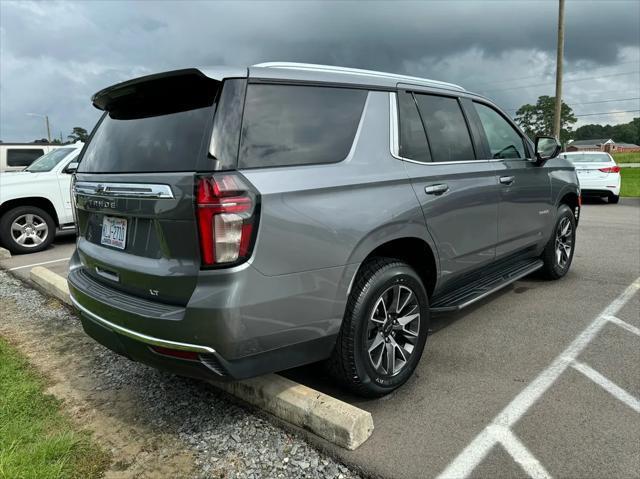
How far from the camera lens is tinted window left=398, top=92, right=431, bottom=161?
311cm

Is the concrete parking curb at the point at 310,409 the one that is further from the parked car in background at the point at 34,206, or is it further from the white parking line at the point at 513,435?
the parked car in background at the point at 34,206

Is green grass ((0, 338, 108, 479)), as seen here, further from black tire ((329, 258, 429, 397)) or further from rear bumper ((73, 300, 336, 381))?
black tire ((329, 258, 429, 397))

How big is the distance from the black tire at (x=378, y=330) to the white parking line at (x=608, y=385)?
1143 mm

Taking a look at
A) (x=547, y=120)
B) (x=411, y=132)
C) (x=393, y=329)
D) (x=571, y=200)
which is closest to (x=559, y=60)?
(x=571, y=200)

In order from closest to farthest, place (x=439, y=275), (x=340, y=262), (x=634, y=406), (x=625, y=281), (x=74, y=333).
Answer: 1. (x=340, y=262)
2. (x=634, y=406)
3. (x=439, y=275)
4. (x=74, y=333)
5. (x=625, y=281)

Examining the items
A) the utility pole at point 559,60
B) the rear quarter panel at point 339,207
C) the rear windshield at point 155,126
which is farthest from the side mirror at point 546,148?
the utility pole at point 559,60

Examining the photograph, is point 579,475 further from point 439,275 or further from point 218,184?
point 218,184

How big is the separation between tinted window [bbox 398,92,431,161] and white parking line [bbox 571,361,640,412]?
179 cm

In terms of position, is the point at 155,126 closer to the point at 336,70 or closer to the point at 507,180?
the point at 336,70

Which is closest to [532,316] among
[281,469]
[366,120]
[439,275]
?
[439,275]

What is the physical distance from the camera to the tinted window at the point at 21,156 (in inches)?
538

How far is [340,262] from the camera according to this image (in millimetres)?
2527

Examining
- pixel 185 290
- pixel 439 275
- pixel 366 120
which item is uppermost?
pixel 366 120

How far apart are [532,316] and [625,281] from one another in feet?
6.08
